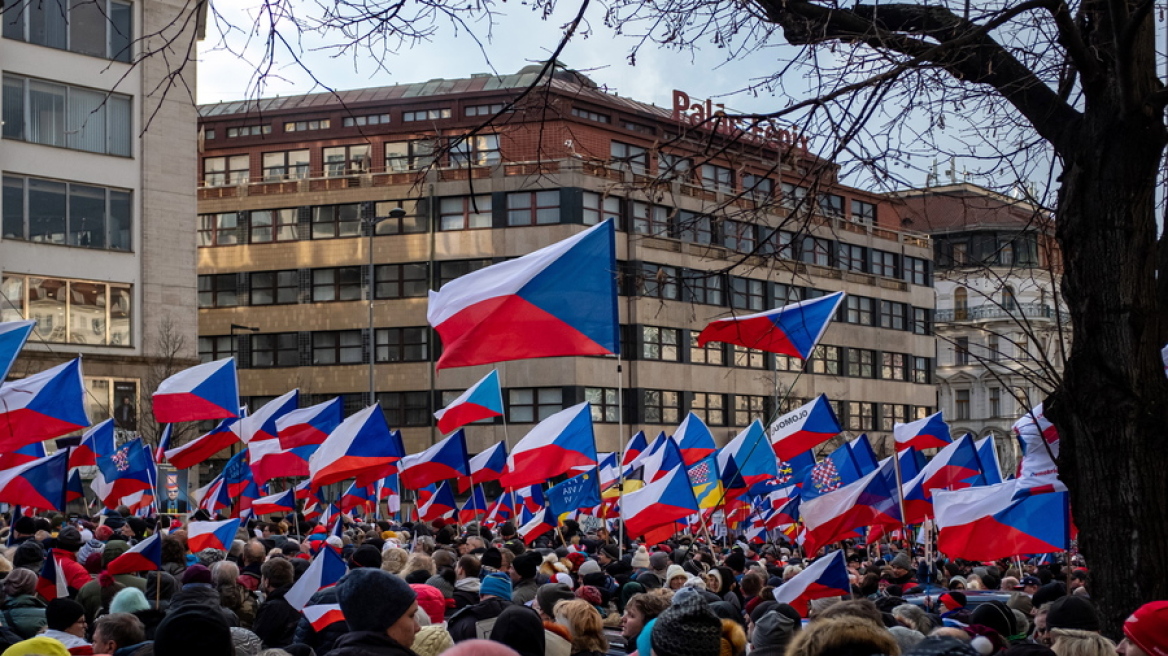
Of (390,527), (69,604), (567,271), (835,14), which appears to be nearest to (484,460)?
(390,527)

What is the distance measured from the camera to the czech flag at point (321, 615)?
857 cm

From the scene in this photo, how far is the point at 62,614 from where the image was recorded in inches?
311

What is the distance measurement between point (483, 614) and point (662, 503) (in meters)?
8.96

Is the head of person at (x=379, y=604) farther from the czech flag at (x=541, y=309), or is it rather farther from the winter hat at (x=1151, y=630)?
the czech flag at (x=541, y=309)

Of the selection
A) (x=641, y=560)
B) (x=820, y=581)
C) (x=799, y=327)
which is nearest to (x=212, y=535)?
(x=641, y=560)

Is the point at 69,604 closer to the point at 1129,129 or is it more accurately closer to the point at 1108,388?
the point at 1108,388

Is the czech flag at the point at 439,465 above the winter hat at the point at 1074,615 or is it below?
below

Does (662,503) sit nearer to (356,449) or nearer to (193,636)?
(356,449)

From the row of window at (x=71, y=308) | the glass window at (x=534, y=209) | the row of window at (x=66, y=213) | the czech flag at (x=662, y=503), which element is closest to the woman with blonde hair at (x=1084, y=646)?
the czech flag at (x=662, y=503)

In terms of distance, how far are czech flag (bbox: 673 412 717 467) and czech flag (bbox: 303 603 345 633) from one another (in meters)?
17.6

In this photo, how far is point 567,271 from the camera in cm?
1116

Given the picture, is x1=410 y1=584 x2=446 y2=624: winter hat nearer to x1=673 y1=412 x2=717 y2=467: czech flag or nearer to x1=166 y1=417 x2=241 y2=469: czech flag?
x1=166 y1=417 x2=241 y2=469: czech flag

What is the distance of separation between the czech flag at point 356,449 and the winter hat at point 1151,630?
13.8 m

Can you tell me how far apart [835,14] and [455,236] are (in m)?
54.1
